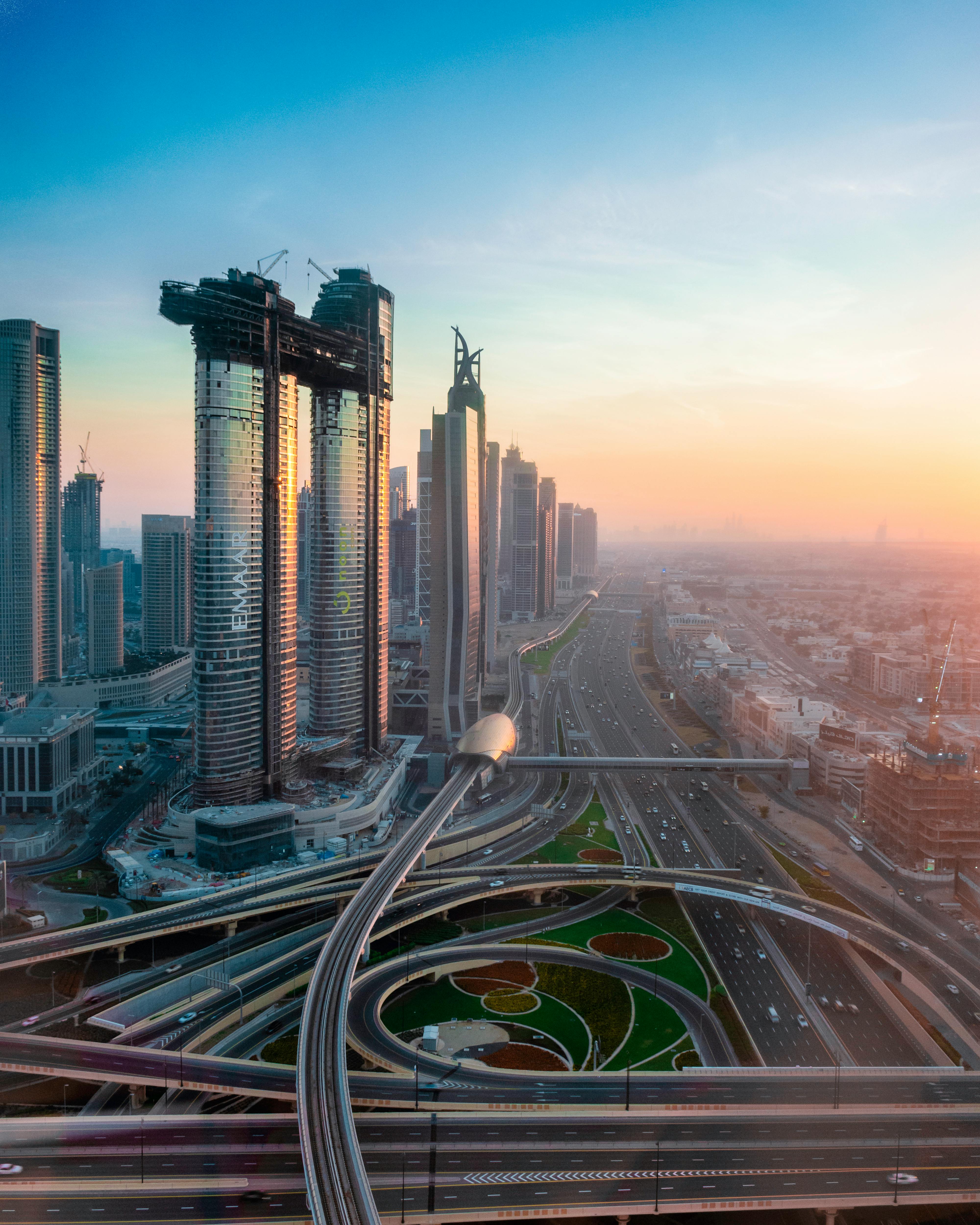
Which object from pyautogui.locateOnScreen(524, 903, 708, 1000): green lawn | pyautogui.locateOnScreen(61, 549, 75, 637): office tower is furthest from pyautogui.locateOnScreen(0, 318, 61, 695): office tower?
pyautogui.locateOnScreen(524, 903, 708, 1000): green lawn

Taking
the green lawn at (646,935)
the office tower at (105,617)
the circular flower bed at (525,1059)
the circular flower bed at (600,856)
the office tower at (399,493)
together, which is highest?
the office tower at (399,493)

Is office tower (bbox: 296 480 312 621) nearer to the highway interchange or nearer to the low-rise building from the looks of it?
the low-rise building

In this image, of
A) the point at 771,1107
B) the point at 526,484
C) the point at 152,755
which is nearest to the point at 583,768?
the point at 152,755

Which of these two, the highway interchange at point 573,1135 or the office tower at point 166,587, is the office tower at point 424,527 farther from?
the highway interchange at point 573,1135

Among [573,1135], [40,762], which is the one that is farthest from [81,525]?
[573,1135]

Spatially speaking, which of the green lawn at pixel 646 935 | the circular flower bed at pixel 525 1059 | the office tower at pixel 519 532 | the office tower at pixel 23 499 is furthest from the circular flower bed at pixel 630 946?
the office tower at pixel 519 532

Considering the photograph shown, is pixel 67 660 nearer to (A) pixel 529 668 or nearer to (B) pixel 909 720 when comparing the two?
(A) pixel 529 668
